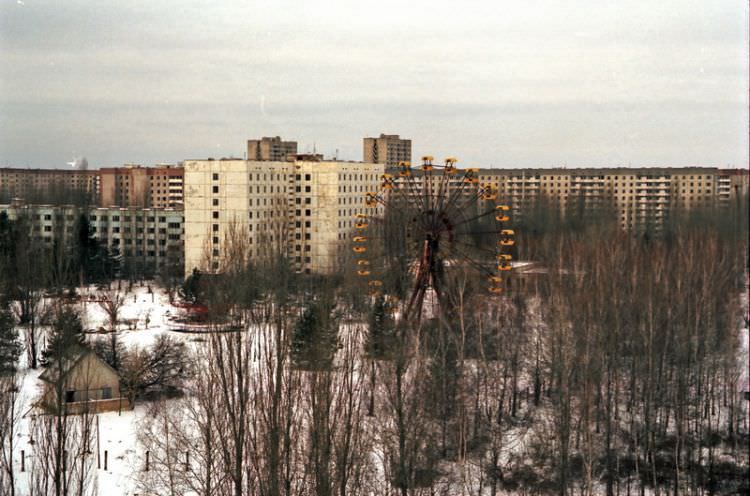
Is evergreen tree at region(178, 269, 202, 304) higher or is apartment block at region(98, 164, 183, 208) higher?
apartment block at region(98, 164, 183, 208)

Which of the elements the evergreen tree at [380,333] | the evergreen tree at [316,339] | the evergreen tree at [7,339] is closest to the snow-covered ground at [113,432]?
the evergreen tree at [7,339]

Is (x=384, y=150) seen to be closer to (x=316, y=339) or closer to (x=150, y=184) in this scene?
(x=150, y=184)

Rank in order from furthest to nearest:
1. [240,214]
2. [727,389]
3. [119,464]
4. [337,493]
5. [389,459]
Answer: [240,214] → [727,389] → [119,464] → [389,459] → [337,493]

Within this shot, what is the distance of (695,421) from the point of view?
1018 centimetres

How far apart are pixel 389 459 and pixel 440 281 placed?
2999 mm

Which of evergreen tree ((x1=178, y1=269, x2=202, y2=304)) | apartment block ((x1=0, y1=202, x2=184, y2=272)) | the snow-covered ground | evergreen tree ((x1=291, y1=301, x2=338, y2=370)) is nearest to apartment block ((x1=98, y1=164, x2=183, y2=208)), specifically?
apartment block ((x1=0, y1=202, x2=184, y2=272))

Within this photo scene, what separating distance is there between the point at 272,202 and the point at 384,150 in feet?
20.0

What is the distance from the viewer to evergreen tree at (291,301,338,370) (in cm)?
769

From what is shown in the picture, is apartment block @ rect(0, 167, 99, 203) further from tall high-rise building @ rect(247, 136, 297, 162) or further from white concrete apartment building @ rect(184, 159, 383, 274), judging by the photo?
tall high-rise building @ rect(247, 136, 297, 162)

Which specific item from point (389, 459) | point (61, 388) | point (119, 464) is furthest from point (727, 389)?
point (61, 388)

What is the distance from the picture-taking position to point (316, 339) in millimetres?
8500

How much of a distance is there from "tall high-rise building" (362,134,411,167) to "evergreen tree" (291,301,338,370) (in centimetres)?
1306

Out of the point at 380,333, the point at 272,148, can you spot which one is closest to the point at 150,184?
the point at 272,148

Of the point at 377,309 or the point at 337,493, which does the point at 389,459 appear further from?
the point at 377,309
